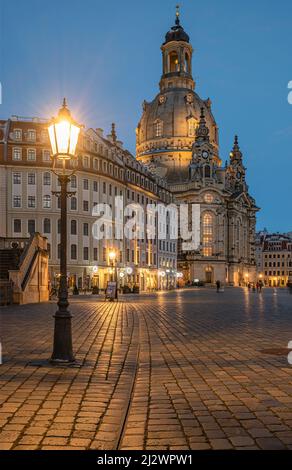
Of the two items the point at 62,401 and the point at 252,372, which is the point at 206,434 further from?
the point at 252,372

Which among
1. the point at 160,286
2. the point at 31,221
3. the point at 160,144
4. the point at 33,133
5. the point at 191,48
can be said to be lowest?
the point at 160,286

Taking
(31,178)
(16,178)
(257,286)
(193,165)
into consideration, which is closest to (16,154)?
(16,178)

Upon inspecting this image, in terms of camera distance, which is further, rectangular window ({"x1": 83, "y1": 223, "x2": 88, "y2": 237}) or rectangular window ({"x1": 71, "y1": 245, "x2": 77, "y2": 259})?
rectangular window ({"x1": 83, "y1": 223, "x2": 88, "y2": 237})

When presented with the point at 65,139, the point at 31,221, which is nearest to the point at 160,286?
the point at 31,221

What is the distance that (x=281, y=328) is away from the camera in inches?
774

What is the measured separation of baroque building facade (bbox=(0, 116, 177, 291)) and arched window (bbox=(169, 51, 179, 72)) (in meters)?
86.1

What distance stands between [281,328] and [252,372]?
9387 millimetres

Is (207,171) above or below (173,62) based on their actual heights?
below

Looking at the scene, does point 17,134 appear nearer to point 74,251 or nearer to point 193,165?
point 74,251

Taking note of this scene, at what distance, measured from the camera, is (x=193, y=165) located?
150 meters

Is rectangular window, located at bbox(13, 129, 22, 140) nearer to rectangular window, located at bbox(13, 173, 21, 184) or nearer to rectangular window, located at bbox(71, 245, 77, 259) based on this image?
rectangular window, located at bbox(13, 173, 21, 184)

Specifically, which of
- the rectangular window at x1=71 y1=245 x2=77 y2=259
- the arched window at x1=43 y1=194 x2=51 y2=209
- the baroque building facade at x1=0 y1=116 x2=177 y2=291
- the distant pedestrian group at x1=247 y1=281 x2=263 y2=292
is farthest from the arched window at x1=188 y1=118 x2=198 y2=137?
the arched window at x1=43 y1=194 x2=51 y2=209

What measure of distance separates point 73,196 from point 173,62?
107 meters

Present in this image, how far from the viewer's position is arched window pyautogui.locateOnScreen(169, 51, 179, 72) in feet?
549
